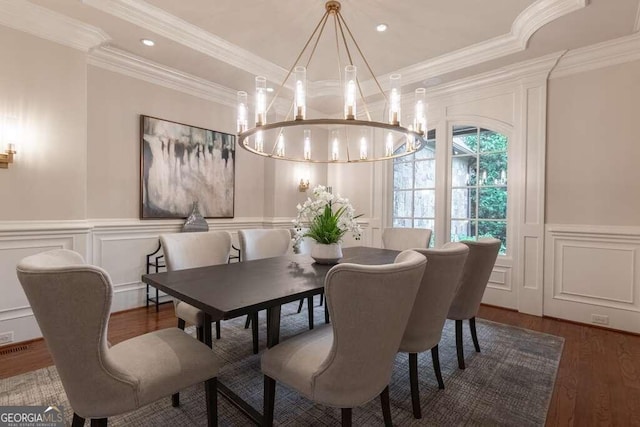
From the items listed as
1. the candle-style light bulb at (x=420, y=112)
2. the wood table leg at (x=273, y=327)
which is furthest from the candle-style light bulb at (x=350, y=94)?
the wood table leg at (x=273, y=327)

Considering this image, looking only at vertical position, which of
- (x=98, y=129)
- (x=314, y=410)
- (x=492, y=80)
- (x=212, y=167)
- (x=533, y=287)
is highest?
(x=492, y=80)

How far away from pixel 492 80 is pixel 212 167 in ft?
11.9

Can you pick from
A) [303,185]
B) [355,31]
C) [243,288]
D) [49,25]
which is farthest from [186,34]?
[243,288]

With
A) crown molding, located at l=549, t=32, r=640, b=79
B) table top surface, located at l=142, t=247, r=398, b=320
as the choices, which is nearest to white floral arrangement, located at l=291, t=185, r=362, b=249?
table top surface, located at l=142, t=247, r=398, b=320

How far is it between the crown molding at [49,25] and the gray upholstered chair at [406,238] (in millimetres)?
3477

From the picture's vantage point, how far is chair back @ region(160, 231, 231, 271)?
231 centimetres

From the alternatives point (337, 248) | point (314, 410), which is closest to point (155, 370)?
point (314, 410)

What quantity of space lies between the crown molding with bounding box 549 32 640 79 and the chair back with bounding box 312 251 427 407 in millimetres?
3428

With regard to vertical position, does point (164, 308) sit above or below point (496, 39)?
below

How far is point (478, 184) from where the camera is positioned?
3990 mm

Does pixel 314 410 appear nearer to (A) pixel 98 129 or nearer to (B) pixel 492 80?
(A) pixel 98 129

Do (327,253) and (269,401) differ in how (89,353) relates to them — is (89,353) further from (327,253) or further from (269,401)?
(327,253)

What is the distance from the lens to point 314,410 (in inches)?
71.6

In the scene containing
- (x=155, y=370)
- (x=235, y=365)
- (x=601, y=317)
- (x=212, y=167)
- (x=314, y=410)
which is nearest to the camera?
(x=155, y=370)
